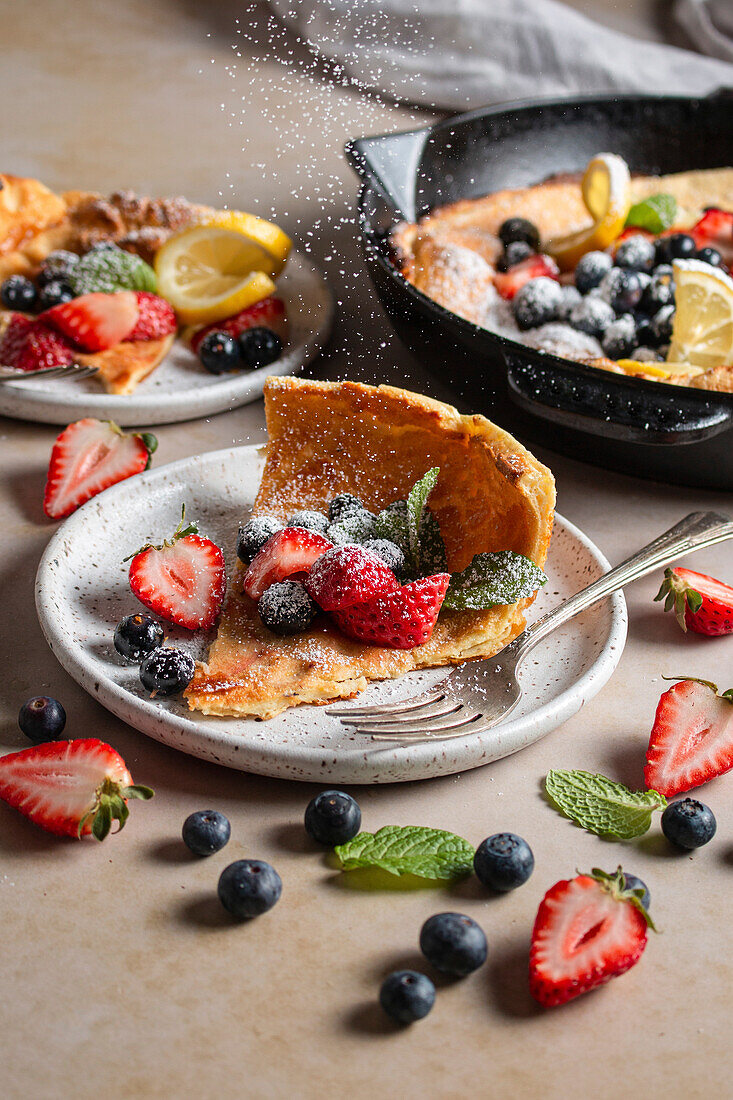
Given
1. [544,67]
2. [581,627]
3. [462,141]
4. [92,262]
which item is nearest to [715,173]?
[462,141]

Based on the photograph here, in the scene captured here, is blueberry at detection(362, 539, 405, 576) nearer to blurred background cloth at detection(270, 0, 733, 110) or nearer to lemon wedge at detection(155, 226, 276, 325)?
lemon wedge at detection(155, 226, 276, 325)

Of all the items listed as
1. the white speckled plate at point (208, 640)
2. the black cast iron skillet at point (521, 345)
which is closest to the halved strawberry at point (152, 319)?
the black cast iron skillet at point (521, 345)

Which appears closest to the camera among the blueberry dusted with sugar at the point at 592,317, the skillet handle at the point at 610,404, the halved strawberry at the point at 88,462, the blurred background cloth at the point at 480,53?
the skillet handle at the point at 610,404

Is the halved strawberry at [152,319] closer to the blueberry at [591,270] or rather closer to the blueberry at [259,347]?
the blueberry at [259,347]

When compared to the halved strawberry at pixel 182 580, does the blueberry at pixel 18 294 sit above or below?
below

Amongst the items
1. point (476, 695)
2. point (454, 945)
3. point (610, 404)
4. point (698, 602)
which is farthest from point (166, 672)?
point (610, 404)

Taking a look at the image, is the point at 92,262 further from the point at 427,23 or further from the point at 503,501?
the point at 427,23
